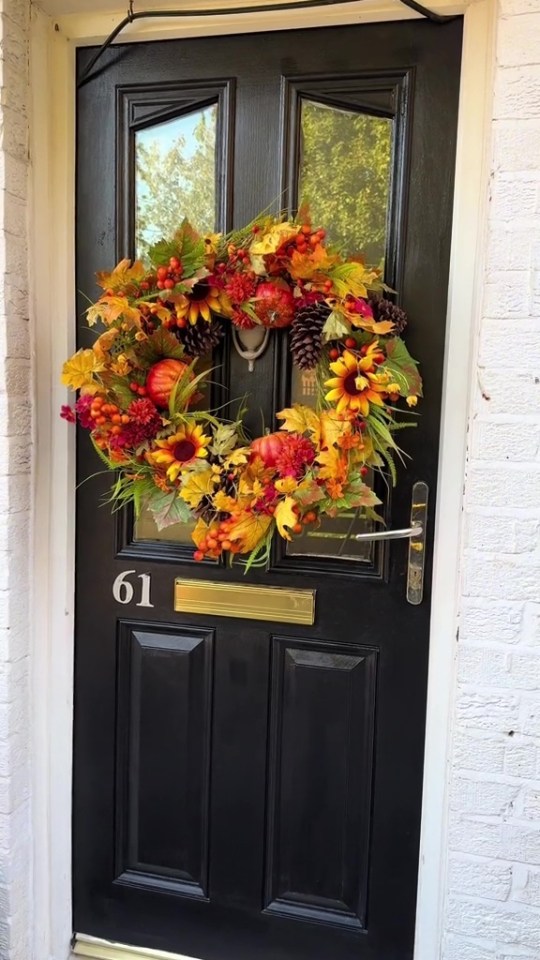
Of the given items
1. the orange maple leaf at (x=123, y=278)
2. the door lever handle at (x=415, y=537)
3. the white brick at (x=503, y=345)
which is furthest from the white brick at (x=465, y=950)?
the orange maple leaf at (x=123, y=278)

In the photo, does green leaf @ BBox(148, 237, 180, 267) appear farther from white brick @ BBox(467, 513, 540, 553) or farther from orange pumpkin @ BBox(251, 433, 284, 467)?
white brick @ BBox(467, 513, 540, 553)

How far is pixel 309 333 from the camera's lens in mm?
1301

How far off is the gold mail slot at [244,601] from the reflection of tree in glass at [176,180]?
78 cm

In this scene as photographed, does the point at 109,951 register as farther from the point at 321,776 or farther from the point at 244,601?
the point at 244,601

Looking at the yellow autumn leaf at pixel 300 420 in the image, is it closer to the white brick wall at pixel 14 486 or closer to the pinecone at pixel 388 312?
the pinecone at pixel 388 312

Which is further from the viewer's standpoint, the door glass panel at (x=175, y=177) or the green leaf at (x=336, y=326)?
the door glass panel at (x=175, y=177)

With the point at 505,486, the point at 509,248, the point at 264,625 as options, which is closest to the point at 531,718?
the point at 505,486

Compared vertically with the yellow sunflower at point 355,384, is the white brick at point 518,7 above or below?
above

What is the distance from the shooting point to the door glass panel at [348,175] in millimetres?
1375

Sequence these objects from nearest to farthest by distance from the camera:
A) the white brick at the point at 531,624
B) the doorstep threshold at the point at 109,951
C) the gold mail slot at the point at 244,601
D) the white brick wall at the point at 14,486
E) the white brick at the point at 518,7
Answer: the white brick at the point at 518,7 < the white brick at the point at 531,624 < the white brick wall at the point at 14,486 < the gold mail slot at the point at 244,601 < the doorstep threshold at the point at 109,951

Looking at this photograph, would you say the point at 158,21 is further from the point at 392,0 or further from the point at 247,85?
the point at 392,0

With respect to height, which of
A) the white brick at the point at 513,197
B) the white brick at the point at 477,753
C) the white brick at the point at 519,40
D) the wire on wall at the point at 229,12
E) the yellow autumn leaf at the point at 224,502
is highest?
the wire on wall at the point at 229,12

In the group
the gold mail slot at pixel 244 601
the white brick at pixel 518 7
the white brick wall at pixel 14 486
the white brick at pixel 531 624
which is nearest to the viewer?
the white brick at pixel 518 7

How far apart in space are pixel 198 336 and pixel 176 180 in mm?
383
